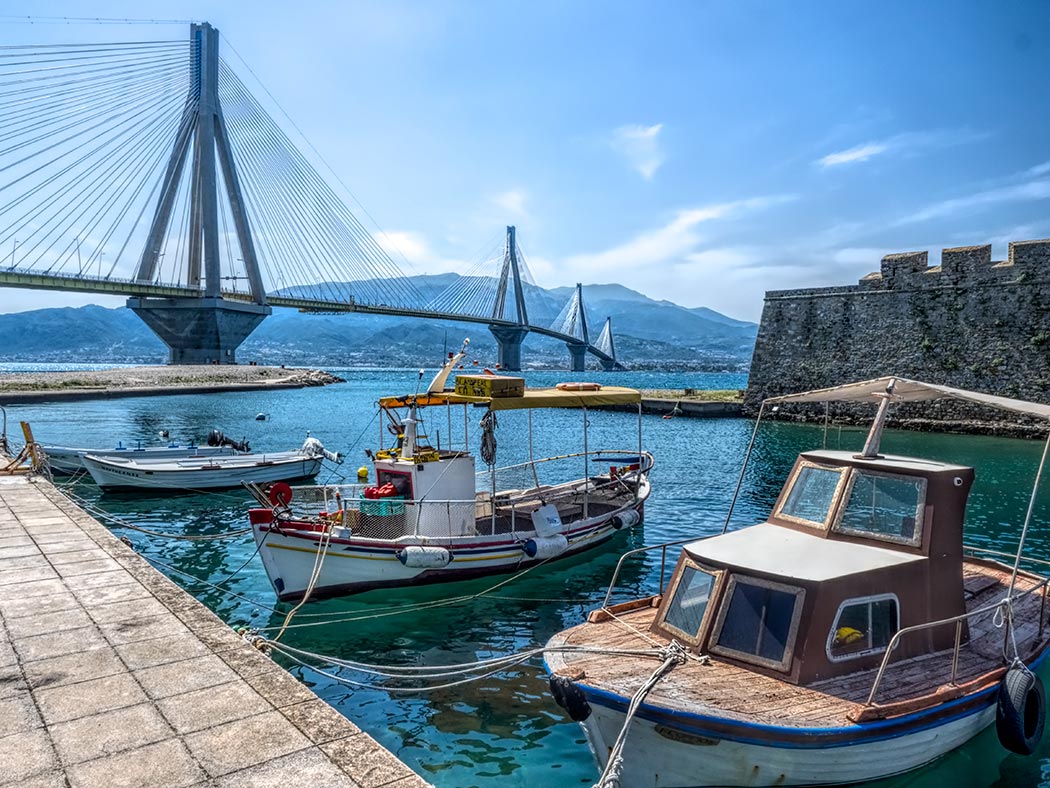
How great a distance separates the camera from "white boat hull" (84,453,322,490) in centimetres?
2131

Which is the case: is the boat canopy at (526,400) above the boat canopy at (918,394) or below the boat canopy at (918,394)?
below

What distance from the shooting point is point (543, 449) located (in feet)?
107

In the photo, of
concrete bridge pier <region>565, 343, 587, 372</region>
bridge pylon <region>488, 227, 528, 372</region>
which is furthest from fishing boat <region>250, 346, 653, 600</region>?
concrete bridge pier <region>565, 343, 587, 372</region>

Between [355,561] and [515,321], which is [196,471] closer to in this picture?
[355,561]


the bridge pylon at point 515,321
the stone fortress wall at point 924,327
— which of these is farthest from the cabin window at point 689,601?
the bridge pylon at point 515,321

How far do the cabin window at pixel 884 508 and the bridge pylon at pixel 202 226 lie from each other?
69.0 m

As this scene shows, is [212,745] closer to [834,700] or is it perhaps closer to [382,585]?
[834,700]

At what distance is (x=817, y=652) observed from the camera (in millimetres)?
6449

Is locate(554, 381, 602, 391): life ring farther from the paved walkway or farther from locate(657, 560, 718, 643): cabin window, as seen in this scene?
the paved walkway

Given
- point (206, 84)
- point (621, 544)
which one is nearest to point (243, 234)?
point (206, 84)

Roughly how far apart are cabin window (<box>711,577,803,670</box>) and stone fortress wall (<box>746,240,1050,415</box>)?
110 ft

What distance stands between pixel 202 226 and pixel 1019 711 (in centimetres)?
7343

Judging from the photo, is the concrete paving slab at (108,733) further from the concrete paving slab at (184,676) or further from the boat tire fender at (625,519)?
the boat tire fender at (625,519)

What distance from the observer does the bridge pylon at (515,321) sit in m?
111
